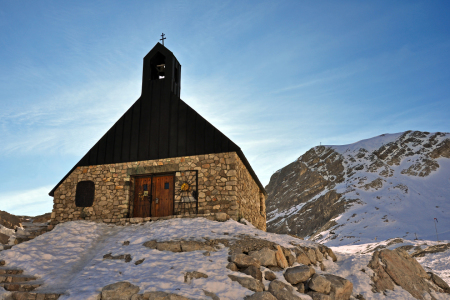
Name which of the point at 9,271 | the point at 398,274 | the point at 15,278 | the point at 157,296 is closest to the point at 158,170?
the point at 9,271

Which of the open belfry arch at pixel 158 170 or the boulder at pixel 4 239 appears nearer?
the boulder at pixel 4 239

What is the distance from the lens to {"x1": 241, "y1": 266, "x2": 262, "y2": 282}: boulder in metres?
7.84

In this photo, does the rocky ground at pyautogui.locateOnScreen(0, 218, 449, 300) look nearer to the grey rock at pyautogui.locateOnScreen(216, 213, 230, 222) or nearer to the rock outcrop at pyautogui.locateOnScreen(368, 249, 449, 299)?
the rock outcrop at pyautogui.locateOnScreen(368, 249, 449, 299)

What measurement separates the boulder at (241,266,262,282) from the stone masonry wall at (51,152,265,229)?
4.30m

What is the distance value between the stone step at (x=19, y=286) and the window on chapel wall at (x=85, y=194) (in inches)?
254

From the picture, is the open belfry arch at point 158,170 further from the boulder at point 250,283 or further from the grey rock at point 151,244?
the boulder at point 250,283

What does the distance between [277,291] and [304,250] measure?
269 cm

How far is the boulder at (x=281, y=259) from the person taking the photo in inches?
344

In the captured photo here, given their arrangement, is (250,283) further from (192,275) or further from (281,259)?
Result: (281,259)

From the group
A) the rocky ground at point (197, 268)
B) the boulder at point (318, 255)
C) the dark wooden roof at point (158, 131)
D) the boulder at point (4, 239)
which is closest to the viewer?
the rocky ground at point (197, 268)

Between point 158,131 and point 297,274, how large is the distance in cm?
881

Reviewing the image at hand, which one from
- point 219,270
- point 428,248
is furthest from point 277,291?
point 428,248

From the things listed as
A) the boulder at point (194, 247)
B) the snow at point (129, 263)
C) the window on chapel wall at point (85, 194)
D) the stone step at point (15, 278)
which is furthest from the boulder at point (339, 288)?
the window on chapel wall at point (85, 194)

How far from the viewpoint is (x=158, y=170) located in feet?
45.7
